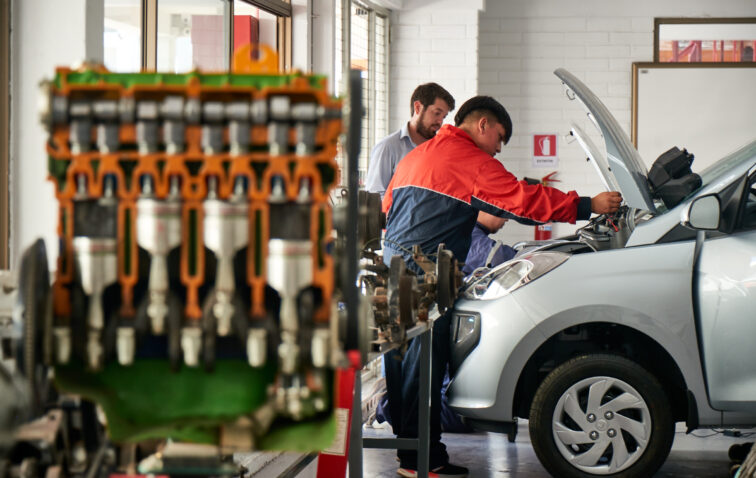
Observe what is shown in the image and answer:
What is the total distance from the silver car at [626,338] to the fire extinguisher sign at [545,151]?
18.5 ft

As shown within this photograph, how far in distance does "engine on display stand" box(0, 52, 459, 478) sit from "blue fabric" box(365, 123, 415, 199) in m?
5.11

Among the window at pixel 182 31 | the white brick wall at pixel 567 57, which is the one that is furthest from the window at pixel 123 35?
the white brick wall at pixel 567 57

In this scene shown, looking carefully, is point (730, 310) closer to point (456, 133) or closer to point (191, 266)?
point (456, 133)

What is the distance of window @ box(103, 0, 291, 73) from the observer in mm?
3954

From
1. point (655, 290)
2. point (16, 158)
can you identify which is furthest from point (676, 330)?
point (16, 158)

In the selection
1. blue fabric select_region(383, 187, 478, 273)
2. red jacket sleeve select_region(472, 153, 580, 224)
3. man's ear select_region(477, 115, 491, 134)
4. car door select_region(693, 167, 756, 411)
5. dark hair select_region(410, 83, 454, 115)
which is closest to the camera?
car door select_region(693, 167, 756, 411)

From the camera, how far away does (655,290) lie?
4469 millimetres

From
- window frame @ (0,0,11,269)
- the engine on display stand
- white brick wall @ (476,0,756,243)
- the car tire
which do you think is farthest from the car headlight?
white brick wall @ (476,0,756,243)

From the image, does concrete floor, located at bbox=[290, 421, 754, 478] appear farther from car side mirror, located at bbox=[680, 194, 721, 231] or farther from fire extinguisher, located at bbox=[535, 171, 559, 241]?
fire extinguisher, located at bbox=[535, 171, 559, 241]

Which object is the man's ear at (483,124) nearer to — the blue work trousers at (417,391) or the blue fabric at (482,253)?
the blue work trousers at (417,391)

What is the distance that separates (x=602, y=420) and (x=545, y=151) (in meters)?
6.17

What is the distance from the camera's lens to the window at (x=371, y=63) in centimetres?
826

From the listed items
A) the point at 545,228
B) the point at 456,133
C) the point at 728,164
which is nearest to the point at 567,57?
the point at 545,228

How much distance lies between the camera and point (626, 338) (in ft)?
15.6
